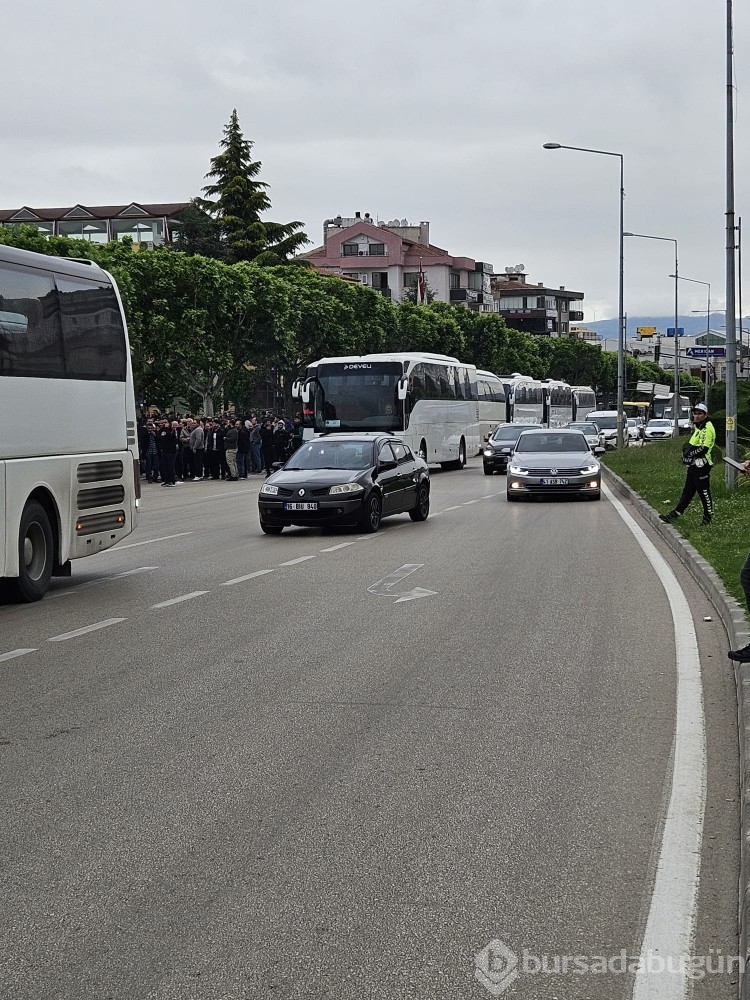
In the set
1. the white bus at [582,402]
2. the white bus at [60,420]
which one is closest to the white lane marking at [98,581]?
the white bus at [60,420]

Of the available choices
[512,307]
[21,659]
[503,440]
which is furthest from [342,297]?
[512,307]

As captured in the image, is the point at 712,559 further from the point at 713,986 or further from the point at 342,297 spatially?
the point at 342,297

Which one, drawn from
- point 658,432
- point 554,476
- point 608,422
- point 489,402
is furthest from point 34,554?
point 658,432

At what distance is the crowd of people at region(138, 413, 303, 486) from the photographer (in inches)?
1558

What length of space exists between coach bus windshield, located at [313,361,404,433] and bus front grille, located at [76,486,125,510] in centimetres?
2460

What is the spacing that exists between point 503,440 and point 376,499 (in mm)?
23243

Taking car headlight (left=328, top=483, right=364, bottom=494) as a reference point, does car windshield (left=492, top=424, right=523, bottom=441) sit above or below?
below

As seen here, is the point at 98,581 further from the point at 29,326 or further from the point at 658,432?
the point at 658,432

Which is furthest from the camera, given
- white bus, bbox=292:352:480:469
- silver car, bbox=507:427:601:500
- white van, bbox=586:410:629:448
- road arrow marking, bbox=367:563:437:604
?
white van, bbox=586:410:629:448

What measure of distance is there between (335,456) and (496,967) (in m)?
18.0

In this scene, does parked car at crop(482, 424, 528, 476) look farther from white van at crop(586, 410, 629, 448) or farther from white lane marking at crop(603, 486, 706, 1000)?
white lane marking at crop(603, 486, 706, 1000)

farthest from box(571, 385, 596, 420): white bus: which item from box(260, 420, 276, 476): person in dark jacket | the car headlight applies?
the car headlight

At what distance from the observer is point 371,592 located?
13.7 metres

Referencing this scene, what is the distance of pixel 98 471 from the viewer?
49.6 feet
